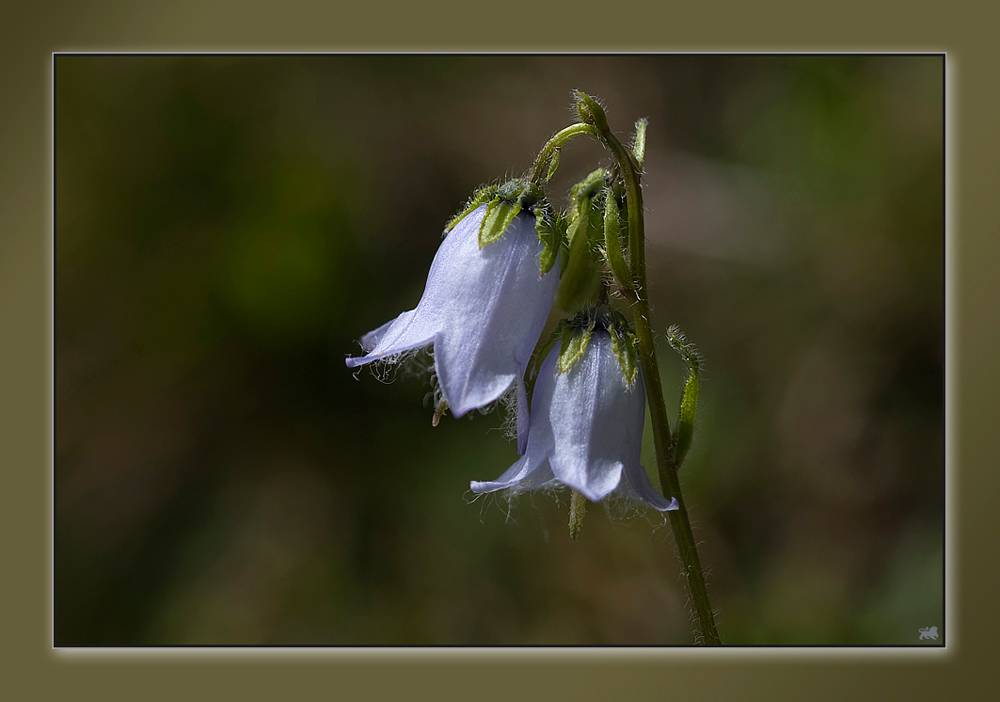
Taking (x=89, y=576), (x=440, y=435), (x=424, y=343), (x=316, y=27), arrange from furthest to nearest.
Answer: (x=440, y=435) < (x=89, y=576) < (x=316, y=27) < (x=424, y=343)

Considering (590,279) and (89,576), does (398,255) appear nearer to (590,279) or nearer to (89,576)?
(89,576)

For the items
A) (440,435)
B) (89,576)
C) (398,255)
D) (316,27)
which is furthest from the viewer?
(398,255)

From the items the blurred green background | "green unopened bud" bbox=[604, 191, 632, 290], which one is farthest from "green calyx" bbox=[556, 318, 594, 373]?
the blurred green background

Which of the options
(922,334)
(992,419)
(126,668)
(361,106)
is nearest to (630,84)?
(361,106)

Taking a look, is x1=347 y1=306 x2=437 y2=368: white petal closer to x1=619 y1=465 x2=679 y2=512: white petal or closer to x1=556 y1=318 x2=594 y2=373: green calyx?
x1=556 y1=318 x2=594 y2=373: green calyx
